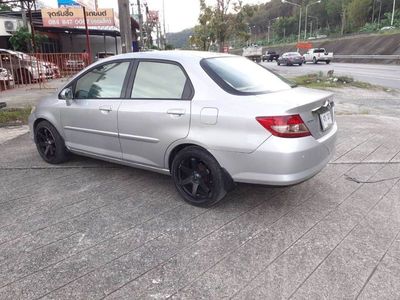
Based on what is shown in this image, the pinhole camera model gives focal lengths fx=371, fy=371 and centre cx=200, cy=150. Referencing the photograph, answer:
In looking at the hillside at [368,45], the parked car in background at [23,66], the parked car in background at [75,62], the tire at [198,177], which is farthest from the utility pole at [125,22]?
the hillside at [368,45]

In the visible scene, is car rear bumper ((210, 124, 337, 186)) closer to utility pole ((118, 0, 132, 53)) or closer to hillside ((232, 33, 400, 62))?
utility pole ((118, 0, 132, 53))

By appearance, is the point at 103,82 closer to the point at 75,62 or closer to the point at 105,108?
the point at 105,108

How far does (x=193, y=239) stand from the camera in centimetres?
326

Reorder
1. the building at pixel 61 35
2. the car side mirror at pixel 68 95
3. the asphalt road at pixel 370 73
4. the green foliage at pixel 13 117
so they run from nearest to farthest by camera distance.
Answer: the car side mirror at pixel 68 95, the green foliage at pixel 13 117, the asphalt road at pixel 370 73, the building at pixel 61 35

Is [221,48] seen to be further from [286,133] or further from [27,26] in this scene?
[286,133]

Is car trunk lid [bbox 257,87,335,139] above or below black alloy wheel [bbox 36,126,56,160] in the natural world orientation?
above

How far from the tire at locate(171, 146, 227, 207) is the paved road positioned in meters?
0.14

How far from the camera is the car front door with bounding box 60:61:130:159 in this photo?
14.4 feet

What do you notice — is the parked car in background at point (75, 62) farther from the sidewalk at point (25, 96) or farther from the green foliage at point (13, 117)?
the green foliage at point (13, 117)

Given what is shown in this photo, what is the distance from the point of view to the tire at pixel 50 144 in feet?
17.1

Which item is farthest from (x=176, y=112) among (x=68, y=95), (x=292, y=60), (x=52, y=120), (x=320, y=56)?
(x=320, y=56)

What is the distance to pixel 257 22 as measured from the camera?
5807 inches

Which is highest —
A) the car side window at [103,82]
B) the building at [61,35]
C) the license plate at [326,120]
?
the building at [61,35]

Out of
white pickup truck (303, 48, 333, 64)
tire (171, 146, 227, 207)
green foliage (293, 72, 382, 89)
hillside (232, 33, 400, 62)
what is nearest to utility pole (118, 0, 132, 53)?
tire (171, 146, 227, 207)
